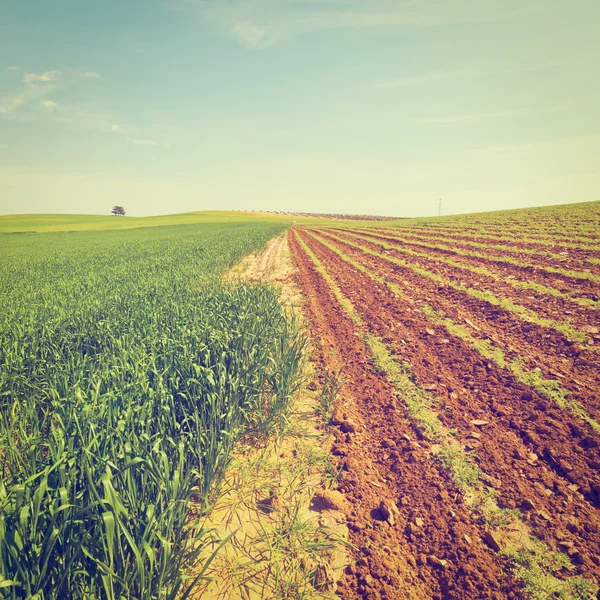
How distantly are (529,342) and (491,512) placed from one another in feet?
15.4

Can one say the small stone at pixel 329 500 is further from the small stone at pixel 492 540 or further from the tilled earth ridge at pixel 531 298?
the tilled earth ridge at pixel 531 298

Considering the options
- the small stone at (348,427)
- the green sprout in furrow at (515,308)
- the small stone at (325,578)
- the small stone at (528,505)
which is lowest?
the small stone at (325,578)

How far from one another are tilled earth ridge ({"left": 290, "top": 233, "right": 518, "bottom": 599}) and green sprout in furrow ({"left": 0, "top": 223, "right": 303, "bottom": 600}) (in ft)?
3.95

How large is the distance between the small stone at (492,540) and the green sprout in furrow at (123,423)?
240cm

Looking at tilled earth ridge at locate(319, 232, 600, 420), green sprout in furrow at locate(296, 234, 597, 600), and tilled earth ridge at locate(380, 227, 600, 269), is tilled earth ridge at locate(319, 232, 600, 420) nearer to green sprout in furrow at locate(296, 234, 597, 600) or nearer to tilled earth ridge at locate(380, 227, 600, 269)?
green sprout in furrow at locate(296, 234, 597, 600)

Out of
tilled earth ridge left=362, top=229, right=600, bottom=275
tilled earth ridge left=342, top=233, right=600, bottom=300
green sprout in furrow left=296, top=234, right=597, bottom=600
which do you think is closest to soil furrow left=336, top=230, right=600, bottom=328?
tilled earth ridge left=342, top=233, right=600, bottom=300

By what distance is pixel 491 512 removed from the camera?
3.21 metres

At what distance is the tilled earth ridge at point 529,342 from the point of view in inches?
207

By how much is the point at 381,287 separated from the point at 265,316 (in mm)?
6727

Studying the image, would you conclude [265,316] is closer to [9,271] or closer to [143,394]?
[143,394]

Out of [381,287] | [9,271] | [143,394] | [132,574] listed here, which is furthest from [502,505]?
[9,271]

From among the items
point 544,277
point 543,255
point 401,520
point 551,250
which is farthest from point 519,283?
point 401,520

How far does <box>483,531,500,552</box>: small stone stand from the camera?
2.84 meters

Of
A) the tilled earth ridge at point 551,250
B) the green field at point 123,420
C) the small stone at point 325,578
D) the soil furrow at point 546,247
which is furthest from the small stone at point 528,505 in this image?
the soil furrow at point 546,247
